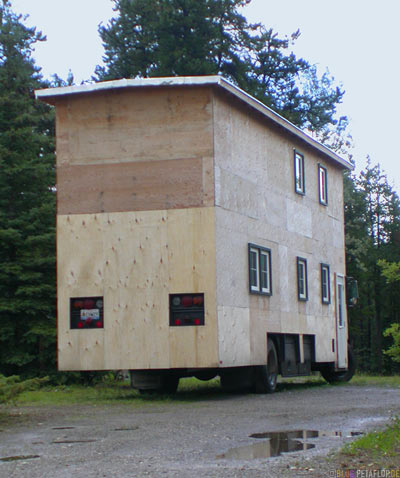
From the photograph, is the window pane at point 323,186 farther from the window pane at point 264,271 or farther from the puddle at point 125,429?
the puddle at point 125,429

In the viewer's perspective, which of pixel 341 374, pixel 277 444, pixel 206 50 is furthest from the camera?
pixel 206 50

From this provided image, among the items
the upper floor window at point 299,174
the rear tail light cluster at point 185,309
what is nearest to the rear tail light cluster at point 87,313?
the rear tail light cluster at point 185,309

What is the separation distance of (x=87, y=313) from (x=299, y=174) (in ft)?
25.8

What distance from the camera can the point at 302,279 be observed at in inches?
909

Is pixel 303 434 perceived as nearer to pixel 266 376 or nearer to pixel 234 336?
pixel 234 336

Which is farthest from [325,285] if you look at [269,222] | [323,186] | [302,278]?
[269,222]

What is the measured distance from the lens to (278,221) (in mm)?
21266

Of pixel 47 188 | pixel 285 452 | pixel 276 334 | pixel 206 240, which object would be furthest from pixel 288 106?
pixel 285 452

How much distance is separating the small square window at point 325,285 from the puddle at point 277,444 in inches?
542

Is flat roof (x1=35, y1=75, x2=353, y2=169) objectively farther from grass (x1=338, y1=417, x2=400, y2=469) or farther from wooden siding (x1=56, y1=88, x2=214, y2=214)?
grass (x1=338, y1=417, x2=400, y2=469)

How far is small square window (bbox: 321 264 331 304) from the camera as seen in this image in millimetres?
24766

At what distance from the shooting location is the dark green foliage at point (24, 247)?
76.6ft

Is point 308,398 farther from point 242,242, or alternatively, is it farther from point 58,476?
point 58,476

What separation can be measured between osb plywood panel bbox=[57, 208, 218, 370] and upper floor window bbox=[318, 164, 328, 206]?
8469mm
